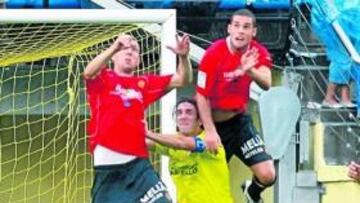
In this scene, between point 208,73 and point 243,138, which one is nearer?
point 208,73

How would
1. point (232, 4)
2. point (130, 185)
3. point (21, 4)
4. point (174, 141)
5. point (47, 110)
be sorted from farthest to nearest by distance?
point (47, 110), point (232, 4), point (21, 4), point (174, 141), point (130, 185)

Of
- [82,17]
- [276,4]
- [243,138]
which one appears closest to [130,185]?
[243,138]

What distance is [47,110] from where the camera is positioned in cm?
1131

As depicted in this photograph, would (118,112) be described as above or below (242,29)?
below

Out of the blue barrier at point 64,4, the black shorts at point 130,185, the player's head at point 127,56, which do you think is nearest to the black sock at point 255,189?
the black shorts at point 130,185

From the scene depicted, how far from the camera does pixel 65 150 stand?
11.9 meters

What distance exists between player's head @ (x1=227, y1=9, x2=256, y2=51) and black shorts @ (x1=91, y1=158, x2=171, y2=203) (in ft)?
3.46

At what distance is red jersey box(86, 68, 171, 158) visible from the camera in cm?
743

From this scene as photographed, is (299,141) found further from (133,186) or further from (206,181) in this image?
(133,186)

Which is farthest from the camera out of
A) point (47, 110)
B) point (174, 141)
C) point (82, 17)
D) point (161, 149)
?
point (47, 110)

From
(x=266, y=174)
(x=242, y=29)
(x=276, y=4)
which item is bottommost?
(x=266, y=174)

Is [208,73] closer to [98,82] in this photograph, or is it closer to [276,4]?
[98,82]

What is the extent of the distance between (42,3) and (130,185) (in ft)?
13.1

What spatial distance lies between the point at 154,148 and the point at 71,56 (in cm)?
248
